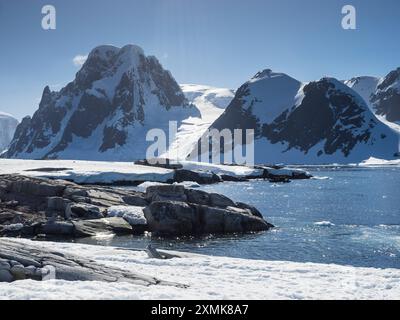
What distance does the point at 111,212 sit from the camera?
167 ft

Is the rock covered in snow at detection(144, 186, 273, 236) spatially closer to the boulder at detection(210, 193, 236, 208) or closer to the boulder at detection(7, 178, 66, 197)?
the boulder at detection(210, 193, 236, 208)

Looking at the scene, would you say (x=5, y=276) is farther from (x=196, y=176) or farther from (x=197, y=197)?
(x=196, y=176)

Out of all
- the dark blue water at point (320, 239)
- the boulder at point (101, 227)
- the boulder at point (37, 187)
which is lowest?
the dark blue water at point (320, 239)

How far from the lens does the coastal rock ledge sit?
149ft

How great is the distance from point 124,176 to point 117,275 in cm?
9256

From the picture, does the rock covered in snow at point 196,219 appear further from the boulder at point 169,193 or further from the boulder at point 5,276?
the boulder at point 5,276

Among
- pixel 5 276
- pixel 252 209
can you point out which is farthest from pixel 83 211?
pixel 5 276

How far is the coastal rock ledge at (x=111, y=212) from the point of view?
1784 inches

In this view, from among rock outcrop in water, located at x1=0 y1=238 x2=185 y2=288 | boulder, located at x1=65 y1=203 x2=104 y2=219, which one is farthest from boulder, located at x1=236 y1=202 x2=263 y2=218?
rock outcrop in water, located at x1=0 y1=238 x2=185 y2=288

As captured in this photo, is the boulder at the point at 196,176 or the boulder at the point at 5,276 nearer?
the boulder at the point at 5,276

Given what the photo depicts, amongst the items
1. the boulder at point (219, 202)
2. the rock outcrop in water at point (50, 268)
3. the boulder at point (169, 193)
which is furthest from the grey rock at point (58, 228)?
the rock outcrop in water at point (50, 268)

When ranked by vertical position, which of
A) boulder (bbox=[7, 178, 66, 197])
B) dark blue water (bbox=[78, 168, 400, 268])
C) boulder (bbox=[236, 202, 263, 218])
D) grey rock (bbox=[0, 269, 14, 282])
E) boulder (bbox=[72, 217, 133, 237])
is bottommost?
dark blue water (bbox=[78, 168, 400, 268])
